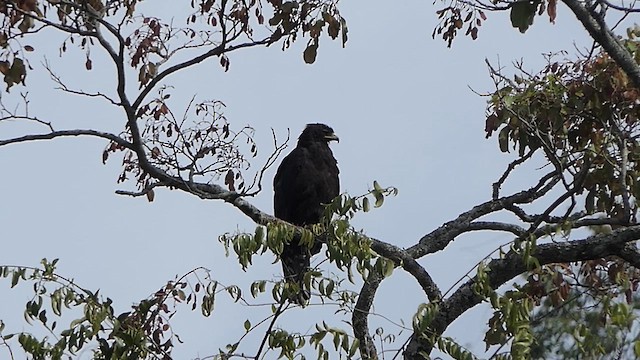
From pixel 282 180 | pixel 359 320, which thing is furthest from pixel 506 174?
pixel 282 180

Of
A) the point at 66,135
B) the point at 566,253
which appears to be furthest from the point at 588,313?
the point at 66,135

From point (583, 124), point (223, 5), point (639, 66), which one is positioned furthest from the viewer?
point (223, 5)

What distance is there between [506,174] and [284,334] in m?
2.24

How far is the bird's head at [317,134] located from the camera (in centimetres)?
890

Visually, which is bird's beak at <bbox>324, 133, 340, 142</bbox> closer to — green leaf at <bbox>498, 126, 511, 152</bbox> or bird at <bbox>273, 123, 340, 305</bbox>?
bird at <bbox>273, 123, 340, 305</bbox>

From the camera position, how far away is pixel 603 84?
4.87m

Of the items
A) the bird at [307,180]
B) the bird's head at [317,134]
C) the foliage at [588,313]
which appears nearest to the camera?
the foliage at [588,313]

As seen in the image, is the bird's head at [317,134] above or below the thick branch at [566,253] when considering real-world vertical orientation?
above

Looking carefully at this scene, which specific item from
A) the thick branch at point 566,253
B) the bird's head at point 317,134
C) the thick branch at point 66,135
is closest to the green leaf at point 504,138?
the thick branch at point 566,253

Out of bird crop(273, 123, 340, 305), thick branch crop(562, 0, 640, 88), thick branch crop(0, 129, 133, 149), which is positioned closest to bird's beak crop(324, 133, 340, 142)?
bird crop(273, 123, 340, 305)

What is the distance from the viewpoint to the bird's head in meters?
8.90

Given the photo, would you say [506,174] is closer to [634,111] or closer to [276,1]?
[634,111]

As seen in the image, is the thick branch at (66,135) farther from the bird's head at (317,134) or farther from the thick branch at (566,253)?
the bird's head at (317,134)

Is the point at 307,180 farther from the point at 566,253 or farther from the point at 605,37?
the point at 605,37
